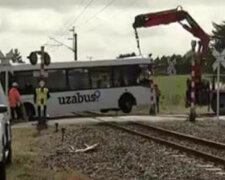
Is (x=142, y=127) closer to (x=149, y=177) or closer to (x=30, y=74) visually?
(x=30, y=74)

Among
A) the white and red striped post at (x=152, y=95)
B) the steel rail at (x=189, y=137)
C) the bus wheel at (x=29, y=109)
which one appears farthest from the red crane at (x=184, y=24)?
the steel rail at (x=189, y=137)

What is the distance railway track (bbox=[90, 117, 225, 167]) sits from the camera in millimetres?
19250

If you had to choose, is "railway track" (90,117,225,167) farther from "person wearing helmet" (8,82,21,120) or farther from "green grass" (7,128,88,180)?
"person wearing helmet" (8,82,21,120)

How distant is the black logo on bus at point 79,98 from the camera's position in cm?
Answer: 4153

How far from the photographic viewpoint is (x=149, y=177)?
15.4 meters

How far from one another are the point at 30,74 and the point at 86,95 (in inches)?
124

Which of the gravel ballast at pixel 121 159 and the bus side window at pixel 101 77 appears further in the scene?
the bus side window at pixel 101 77

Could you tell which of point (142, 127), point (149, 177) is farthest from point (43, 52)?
point (149, 177)

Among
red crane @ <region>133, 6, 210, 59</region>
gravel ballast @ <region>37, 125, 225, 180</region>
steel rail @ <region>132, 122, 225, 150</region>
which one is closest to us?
gravel ballast @ <region>37, 125, 225, 180</region>

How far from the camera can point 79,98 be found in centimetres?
4169

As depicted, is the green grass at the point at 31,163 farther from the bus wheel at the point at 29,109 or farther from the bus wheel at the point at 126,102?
the bus wheel at the point at 126,102

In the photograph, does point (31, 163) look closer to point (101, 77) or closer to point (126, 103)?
point (101, 77)

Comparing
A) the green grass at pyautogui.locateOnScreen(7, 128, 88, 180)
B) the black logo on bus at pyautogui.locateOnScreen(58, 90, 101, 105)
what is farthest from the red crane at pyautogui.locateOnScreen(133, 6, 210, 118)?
the green grass at pyautogui.locateOnScreen(7, 128, 88, 180)

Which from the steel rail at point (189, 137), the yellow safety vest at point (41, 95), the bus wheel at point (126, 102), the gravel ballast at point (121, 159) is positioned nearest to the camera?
the gravel ballast at point (121, 159)
